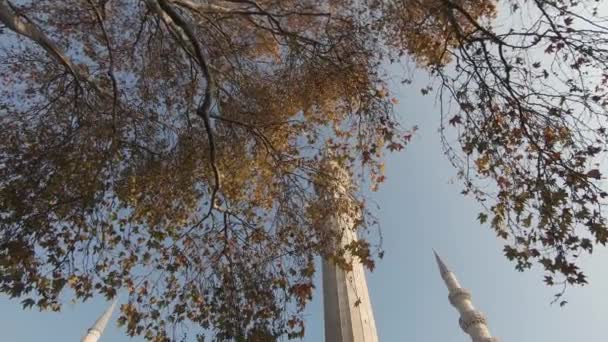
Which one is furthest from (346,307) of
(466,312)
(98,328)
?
(98,328)

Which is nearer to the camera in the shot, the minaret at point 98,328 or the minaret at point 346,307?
the minaret at point 346,307


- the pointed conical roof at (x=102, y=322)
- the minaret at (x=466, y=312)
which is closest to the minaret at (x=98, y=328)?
the pointed conical roof at (x=102, y=322)

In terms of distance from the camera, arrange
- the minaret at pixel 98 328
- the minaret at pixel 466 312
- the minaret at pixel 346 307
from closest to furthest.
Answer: the minaret at pixel 346 307 < the minaret at pixel 466 312 < the minaret at pixel 98 328

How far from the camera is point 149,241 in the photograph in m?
8.91

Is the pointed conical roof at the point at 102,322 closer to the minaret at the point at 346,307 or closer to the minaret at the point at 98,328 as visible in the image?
the minaret at the point at 98,328

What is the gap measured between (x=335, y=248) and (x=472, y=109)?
4.32 meters

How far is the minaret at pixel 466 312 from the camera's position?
3309 cm

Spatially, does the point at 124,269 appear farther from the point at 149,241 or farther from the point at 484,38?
the point at 484,38

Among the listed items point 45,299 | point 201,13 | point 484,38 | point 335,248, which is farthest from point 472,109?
point 45,299

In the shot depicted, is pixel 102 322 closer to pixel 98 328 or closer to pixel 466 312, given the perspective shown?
pixel 98 328

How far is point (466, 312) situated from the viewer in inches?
1379

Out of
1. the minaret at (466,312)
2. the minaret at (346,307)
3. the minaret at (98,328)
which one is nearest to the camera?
the minaret at (346,307)

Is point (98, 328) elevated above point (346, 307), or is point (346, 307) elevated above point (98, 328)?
point (98, 328)

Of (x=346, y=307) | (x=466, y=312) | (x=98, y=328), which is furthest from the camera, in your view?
(x=98, y=328)
